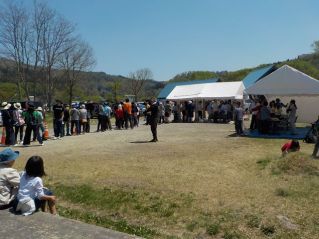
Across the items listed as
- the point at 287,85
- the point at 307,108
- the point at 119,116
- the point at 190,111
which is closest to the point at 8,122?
the point at 119,116

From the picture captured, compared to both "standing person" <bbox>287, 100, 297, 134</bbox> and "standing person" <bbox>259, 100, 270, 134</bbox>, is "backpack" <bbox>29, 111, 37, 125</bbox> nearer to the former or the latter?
"standing person" <bbox>259, 100, 270, 134</bbox>

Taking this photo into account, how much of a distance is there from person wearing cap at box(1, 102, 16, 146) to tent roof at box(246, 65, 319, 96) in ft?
33.7

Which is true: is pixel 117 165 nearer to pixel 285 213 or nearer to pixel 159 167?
pixel 159 167

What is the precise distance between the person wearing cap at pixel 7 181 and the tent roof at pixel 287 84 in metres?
15.9

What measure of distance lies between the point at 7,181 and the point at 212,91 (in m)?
26.1

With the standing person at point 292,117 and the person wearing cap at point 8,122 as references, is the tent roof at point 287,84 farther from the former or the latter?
the person wearing cap at point 8,122

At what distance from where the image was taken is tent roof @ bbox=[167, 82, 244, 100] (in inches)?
1187

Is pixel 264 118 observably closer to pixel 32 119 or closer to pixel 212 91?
pixel 32 119

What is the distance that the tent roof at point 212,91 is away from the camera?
98.9ft

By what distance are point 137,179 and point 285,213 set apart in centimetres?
376

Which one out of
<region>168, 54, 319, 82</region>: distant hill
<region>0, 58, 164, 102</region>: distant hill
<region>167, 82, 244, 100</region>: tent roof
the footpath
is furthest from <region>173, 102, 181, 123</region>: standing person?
<region>168, 54, 319, 82</region>: distant hill

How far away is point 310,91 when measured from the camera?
2003 cm

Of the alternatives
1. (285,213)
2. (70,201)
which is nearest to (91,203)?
(70,201)

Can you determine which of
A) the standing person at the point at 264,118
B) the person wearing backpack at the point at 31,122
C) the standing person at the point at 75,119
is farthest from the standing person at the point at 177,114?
the person wearing backpack at the point at 31,122
